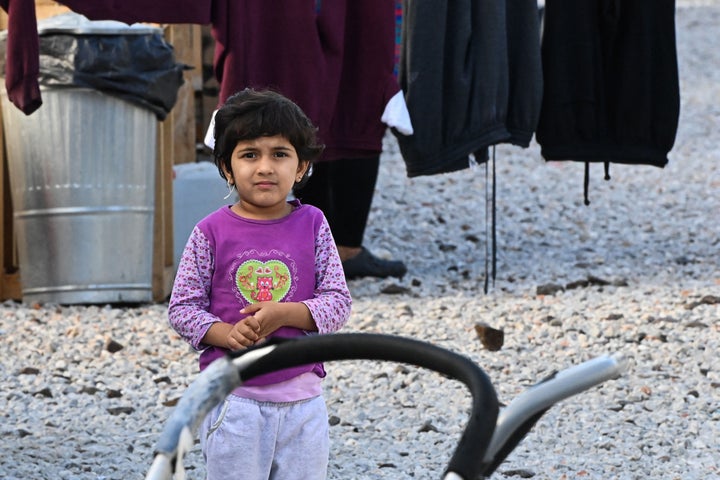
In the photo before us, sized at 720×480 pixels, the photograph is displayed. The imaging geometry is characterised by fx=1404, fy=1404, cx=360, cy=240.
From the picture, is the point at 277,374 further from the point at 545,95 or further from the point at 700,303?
the point at 700,303

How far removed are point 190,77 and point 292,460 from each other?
5.17 metres

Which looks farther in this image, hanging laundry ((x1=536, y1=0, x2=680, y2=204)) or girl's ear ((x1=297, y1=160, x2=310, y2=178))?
hanging laundry ((x1=536, y1=0, x2=680, y2=204))

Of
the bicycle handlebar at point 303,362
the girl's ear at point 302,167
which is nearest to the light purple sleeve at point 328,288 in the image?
the girl's ear at point 302,167

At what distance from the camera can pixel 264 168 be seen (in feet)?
8.86

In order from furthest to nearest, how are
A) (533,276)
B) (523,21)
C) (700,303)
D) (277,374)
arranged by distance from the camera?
(533,276)
(700,303)
(523,21)
(277,374)

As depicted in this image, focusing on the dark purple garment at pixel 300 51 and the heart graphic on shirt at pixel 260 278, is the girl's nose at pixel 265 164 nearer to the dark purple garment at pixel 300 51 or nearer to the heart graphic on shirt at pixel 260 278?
the heart graphic on shirt at pixel 260 278

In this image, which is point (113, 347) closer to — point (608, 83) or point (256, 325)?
point (608, 83)

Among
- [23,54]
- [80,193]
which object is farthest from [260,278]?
[80,193]

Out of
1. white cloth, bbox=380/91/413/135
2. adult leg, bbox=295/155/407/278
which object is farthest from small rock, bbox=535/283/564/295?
white cloth, bbox=380/91/413/135

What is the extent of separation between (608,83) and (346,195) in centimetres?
161

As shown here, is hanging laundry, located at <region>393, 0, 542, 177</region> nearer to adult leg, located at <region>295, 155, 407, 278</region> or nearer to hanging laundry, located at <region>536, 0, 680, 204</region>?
hanging laundry, located at <region>536, 0, 680, 204</region>

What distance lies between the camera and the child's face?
8.91 ft

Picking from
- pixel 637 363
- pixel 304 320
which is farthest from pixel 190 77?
pixel 304 320

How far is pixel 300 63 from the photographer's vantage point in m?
4.85
